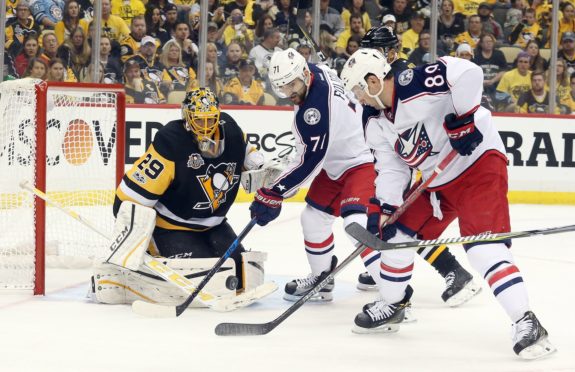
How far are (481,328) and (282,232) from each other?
2732 millimetres

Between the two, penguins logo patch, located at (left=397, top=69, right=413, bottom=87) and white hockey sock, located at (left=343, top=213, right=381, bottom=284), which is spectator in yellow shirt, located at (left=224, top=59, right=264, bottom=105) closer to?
white hockey sock, located at (left=343, top=213, right=381, bottom=284)

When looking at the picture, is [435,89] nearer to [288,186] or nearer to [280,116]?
[288,186]

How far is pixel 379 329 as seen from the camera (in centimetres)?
362

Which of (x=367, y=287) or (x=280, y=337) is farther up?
(x=280, y=337)

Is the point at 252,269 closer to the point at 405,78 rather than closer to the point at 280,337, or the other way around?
the point at 280,337

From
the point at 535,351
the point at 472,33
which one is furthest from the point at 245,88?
the point at 535,351

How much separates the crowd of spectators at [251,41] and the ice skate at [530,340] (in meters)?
4.76

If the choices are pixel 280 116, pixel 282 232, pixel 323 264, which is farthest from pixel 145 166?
pixel 280 116

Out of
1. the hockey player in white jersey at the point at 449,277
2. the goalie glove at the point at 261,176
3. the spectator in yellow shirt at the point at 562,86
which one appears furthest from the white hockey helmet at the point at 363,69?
the spectator in yellow shirt at the point at 562,86

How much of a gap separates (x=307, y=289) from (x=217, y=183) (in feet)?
1.88

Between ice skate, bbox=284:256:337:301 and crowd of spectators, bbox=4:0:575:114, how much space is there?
11.4 ft

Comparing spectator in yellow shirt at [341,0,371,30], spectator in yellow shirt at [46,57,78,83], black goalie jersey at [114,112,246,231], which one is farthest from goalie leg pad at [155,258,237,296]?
spectator in yellow shirt at [341,0,371,30]

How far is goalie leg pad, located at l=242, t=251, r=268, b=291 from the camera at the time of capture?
414cm

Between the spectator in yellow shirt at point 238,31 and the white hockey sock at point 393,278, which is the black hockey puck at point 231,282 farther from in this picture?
the spectator in yellow shirt at point 238,31
